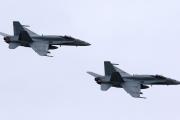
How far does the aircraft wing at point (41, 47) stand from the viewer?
153875 millimetres

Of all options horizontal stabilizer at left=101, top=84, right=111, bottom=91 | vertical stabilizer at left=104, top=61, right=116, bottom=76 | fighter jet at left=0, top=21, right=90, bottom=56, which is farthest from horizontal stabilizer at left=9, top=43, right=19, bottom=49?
horizontal stabilizer at left=101, top=84, right=111, bottom=91

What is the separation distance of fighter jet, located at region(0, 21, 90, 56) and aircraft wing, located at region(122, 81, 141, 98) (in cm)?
1029

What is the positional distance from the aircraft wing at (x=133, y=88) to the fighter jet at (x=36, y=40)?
33.7 feet

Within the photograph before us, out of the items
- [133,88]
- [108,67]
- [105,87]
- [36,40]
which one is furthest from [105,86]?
[36,40]

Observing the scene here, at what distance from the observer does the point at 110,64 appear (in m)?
156

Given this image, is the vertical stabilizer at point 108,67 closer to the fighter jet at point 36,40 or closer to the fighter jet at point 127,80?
the fighter jet at point 127,80

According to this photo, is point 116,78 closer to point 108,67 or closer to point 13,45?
point 108,67

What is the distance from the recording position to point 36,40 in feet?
518

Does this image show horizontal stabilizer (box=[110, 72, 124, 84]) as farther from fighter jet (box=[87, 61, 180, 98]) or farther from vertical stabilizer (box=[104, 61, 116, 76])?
vertical stabilizer (box=[104, 61, 116, 76])

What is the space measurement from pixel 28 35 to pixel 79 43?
915 cm

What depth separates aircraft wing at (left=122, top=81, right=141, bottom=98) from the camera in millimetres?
150500

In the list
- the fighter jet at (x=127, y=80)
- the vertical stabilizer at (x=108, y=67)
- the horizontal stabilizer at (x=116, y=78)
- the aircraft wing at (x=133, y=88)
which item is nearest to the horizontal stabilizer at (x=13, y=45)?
the fighter jet at (x=127, y=80)

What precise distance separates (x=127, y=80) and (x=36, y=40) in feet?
54.1

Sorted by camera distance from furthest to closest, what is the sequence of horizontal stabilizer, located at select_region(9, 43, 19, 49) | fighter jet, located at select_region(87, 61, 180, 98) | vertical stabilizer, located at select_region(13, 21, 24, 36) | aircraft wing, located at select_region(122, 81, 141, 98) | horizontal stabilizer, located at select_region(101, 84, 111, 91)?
vertical stabilizer, located at select_region(13, 21, 24, 36) → horizontal stabilizer, located at select_region(9, 43, 19, 49) → fighter jet, located at select_region(87, 61, 180, 98) → horizontal stabilizer, located at select_region(101, 84, 111, 91) → aircraft wing, located at select_region(122, 81, 141, 98)
